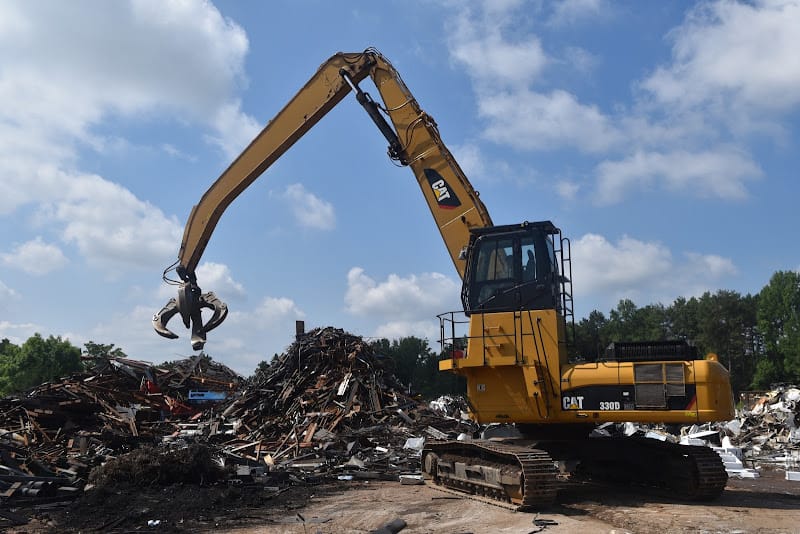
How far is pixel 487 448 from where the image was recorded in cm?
962

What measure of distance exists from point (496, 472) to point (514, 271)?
9.47 feet

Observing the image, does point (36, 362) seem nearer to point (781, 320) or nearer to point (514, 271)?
point (514, 271)

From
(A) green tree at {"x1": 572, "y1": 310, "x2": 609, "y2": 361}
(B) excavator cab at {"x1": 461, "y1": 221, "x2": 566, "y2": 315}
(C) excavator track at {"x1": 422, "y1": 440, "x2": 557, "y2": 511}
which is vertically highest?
(B) excavator cab at {"x1": 461, "y1": 221, "x2": 566, "y2": 315}

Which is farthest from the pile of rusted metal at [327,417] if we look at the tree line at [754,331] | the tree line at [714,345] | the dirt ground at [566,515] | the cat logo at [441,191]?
the tree line at [754,331]

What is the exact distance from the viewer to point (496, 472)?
9266 mm

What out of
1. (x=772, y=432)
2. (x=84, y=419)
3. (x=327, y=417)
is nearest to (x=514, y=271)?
(x=327, y=417)

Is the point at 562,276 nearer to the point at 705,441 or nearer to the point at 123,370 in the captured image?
the point at 705,441

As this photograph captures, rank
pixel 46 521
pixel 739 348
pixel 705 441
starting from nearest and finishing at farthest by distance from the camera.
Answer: pixel 46 521 → pixel 705 441 → pixel 739 348

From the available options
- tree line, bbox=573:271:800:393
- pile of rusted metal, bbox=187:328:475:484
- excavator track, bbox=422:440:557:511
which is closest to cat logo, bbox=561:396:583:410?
excavator track, bbox=422:440:557:511

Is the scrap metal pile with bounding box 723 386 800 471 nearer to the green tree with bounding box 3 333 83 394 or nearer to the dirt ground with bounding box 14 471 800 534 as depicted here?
the dirt ground with bounding box 14 471 800 534

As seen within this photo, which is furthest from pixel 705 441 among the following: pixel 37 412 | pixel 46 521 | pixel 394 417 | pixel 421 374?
pixel 421 374

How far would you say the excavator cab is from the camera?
10016 mm

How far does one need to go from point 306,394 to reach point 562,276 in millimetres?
9981

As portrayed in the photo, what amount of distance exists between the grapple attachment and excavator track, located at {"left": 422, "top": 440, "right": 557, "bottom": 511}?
4.79 meters
